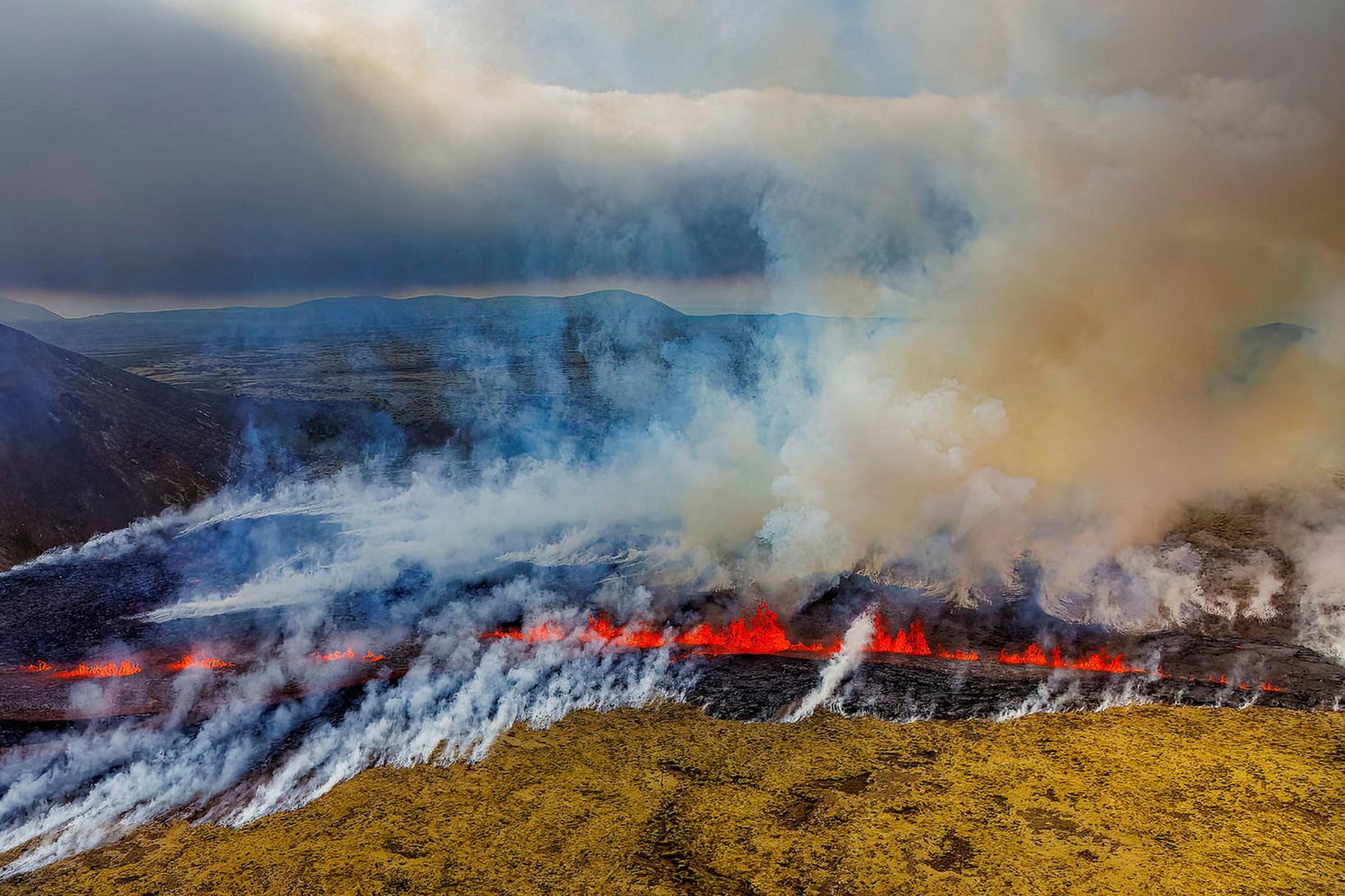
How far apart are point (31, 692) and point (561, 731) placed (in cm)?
1290

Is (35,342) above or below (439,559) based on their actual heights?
above

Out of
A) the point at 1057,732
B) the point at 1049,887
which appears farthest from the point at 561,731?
the point at 1057,732

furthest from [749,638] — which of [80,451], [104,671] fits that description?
[80,451]

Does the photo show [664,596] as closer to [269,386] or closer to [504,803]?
[504,803]

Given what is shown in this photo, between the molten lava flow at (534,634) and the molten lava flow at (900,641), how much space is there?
8.30m

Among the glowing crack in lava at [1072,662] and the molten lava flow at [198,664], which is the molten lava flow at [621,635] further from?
the molten lava flow at [198,664]

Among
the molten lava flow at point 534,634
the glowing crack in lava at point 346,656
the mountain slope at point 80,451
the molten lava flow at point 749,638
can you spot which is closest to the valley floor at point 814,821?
the molten lava flow at point 749,638

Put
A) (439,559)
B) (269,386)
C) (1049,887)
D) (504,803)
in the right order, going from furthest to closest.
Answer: (269,386) → (439,559) → (504,803) → (1049,887)

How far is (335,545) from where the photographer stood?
28.5 m

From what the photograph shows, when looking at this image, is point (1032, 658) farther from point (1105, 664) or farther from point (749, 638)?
point (749, 638)

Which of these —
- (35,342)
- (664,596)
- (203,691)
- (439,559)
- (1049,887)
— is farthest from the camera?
(35,342)

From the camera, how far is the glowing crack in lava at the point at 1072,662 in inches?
672

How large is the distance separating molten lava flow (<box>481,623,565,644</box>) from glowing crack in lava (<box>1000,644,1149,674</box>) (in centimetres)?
1139

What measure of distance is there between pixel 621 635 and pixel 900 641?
7.38 metres
